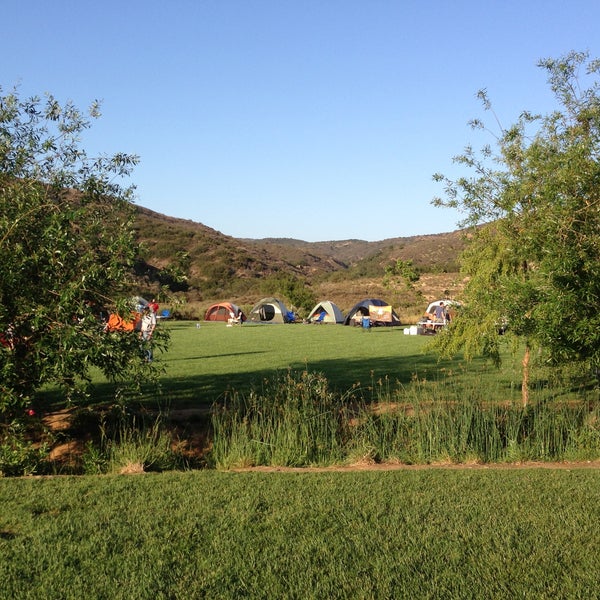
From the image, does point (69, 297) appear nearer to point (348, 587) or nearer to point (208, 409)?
point (348, 587)

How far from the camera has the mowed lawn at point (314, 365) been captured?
38.8 feet

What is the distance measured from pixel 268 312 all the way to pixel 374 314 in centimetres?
816

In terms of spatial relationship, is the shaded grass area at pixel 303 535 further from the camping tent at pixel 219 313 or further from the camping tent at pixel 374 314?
the camping tent at pixel 219 313

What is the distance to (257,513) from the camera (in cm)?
539

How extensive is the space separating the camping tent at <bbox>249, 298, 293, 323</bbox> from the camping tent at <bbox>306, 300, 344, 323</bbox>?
162 cm

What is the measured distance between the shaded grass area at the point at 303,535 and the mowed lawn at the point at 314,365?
8.49 feet

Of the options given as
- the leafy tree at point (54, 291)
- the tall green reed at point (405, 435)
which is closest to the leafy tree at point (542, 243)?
the tall green reed at point (405, 435)

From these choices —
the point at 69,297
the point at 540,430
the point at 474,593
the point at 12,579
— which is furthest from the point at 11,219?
the point at 540,430

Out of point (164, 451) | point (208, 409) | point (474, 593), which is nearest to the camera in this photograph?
point (474, 593)

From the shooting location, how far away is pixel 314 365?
16094 mm

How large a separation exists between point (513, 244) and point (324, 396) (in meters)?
2.90

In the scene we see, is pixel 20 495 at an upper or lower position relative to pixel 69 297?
lower

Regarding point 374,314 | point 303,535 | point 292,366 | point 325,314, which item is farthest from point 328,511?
point 325,314

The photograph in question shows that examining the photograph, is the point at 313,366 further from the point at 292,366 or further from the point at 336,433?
the point at 336,433
